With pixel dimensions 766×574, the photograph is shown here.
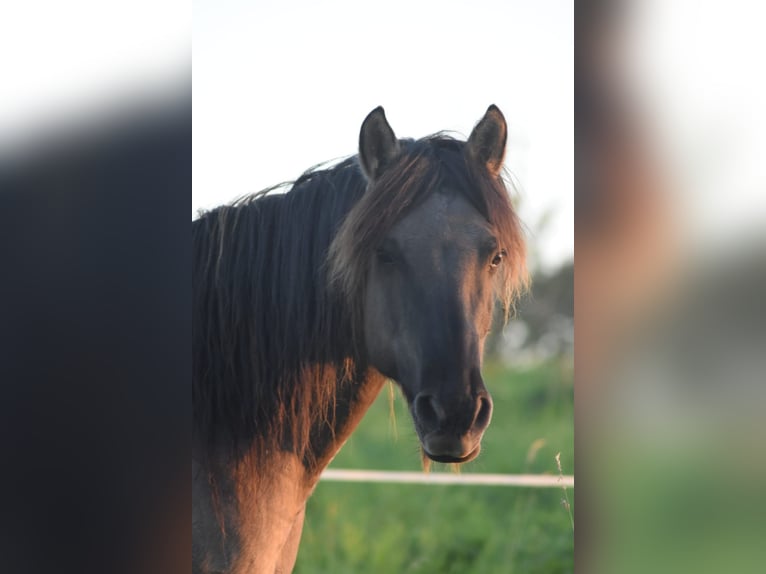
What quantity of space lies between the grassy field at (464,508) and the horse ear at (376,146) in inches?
32.1

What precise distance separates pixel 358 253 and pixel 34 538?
0.94 meters

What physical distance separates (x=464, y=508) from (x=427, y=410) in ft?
4.54

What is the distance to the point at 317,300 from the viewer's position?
159 cm

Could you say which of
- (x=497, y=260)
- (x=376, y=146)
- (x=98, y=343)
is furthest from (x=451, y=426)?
(x=98, y=343)

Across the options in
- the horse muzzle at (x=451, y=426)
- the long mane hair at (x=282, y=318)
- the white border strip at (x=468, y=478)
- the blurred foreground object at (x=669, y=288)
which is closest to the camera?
the blurred foreground object at (x=669, y=288)

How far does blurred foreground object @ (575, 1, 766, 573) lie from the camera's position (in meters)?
0.87

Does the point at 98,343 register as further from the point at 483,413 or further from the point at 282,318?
the point at 483,413

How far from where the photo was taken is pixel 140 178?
149 cm

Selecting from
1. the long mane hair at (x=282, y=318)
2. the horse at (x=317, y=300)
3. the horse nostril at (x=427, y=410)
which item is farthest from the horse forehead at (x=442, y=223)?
the horse nostril at (x=427, y=410)

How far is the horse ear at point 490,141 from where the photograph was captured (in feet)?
5.05

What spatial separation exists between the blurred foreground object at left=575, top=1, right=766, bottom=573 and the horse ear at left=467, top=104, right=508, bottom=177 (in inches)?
22.6

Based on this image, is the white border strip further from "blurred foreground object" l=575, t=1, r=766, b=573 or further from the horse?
"blurred foreground object" l=575, t=1, r=766, b=573

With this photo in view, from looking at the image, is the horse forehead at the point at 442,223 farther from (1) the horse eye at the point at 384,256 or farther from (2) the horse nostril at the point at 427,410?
(2) the horse nostril at the point at 427,410

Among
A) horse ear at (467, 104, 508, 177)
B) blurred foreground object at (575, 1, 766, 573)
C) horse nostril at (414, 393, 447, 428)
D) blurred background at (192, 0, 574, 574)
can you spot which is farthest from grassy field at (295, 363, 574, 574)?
blurred foreground object at (575, 1, 766, 573)
